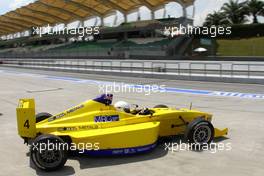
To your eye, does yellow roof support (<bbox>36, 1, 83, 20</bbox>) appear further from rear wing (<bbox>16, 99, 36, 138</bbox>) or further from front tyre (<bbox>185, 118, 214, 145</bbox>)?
front tyre (<bbox>185, 118, 214, 145</bbox>)

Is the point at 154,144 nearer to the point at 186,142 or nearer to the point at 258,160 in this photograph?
the point at 186,142

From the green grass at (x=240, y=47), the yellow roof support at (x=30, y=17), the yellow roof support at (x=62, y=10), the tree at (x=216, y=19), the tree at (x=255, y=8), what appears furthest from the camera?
the yellow roof support at (x=30, y=17)

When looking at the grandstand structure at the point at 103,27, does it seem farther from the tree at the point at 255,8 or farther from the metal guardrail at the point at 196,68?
the metal guardrail at the point at 196,68

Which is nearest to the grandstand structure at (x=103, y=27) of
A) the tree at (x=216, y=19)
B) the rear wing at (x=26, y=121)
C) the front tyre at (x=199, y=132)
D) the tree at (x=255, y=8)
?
the tree at (x=216, y=19)

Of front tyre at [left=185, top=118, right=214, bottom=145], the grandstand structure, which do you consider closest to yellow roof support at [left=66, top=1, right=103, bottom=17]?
the grandstand structure

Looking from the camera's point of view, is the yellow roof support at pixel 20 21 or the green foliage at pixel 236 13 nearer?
the green foliage at pixel 236 13

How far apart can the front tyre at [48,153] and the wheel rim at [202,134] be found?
2.89 m

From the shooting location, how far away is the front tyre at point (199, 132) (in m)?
8.48

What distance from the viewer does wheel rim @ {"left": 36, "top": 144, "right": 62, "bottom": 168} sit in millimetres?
7227

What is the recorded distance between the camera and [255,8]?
73.1 m

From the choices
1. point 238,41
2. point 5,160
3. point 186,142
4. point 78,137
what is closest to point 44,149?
point 78,137

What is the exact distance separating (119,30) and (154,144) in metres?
71.3

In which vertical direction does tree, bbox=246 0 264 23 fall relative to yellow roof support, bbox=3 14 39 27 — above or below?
below

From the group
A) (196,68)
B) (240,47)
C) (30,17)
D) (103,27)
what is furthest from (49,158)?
(30,17)
